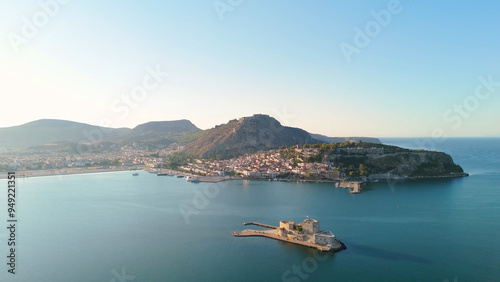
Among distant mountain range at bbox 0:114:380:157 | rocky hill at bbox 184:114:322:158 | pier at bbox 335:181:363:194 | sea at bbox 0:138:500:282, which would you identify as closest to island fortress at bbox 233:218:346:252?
sea at bbox 0:138:500:282

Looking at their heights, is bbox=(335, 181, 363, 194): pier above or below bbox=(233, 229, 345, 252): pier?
above

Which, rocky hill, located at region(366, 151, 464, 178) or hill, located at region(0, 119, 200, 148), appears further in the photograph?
hill, located at region(0, 119, 200, 148)

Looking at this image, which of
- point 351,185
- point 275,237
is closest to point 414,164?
point 351,185

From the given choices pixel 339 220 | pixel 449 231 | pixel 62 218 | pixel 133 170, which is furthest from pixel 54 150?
pixel 449 231

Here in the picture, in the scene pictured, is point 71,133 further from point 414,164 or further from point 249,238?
point 249,238

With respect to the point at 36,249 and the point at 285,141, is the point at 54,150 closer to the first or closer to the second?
the point at 285,141

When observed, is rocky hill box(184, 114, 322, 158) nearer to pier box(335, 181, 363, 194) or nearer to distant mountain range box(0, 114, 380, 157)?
distant mountain range box(0, 114, 380, 157)

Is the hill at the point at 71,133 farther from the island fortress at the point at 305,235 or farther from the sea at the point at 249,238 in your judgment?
the island fortress at the point at 305,235

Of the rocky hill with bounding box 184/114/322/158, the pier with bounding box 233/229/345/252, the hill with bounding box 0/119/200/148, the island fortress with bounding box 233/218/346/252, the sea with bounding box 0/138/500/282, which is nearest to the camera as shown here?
the sea with bounding box 0/138/500/282

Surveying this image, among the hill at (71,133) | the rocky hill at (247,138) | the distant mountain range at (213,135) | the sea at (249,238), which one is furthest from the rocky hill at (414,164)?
the hill at (71,133)
